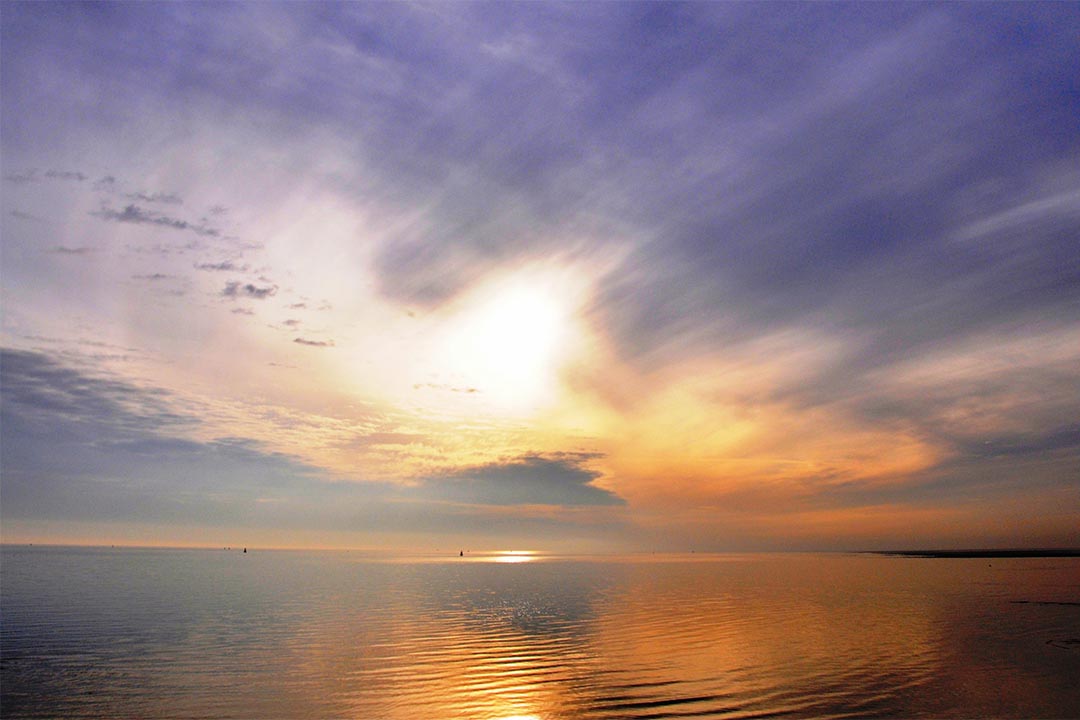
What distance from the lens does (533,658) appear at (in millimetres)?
42125

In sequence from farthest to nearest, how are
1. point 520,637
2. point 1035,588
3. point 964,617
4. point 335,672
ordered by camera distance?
point 1035,588 → point 964,617 → point 520,637 → point 335,672

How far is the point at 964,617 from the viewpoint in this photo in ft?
205

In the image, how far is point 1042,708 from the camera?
30281 mm

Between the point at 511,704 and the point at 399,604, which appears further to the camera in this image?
the point at 399,604

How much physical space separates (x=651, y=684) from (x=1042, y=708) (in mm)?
A: 18695

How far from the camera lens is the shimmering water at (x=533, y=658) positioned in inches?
1203

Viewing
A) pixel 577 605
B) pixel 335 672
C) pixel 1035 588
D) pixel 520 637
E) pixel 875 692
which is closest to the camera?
pixel 875 692

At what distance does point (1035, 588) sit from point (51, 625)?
128m

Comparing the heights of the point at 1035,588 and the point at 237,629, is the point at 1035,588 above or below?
below

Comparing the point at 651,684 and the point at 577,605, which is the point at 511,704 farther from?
the point at 577,605

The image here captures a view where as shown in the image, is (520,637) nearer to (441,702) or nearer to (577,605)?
(441,702)

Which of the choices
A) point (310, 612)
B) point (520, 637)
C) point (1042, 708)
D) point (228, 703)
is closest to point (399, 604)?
point (310, 612)

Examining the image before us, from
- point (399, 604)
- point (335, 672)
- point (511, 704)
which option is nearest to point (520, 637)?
point (335, 672)

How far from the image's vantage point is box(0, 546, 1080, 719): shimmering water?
3055 cm
